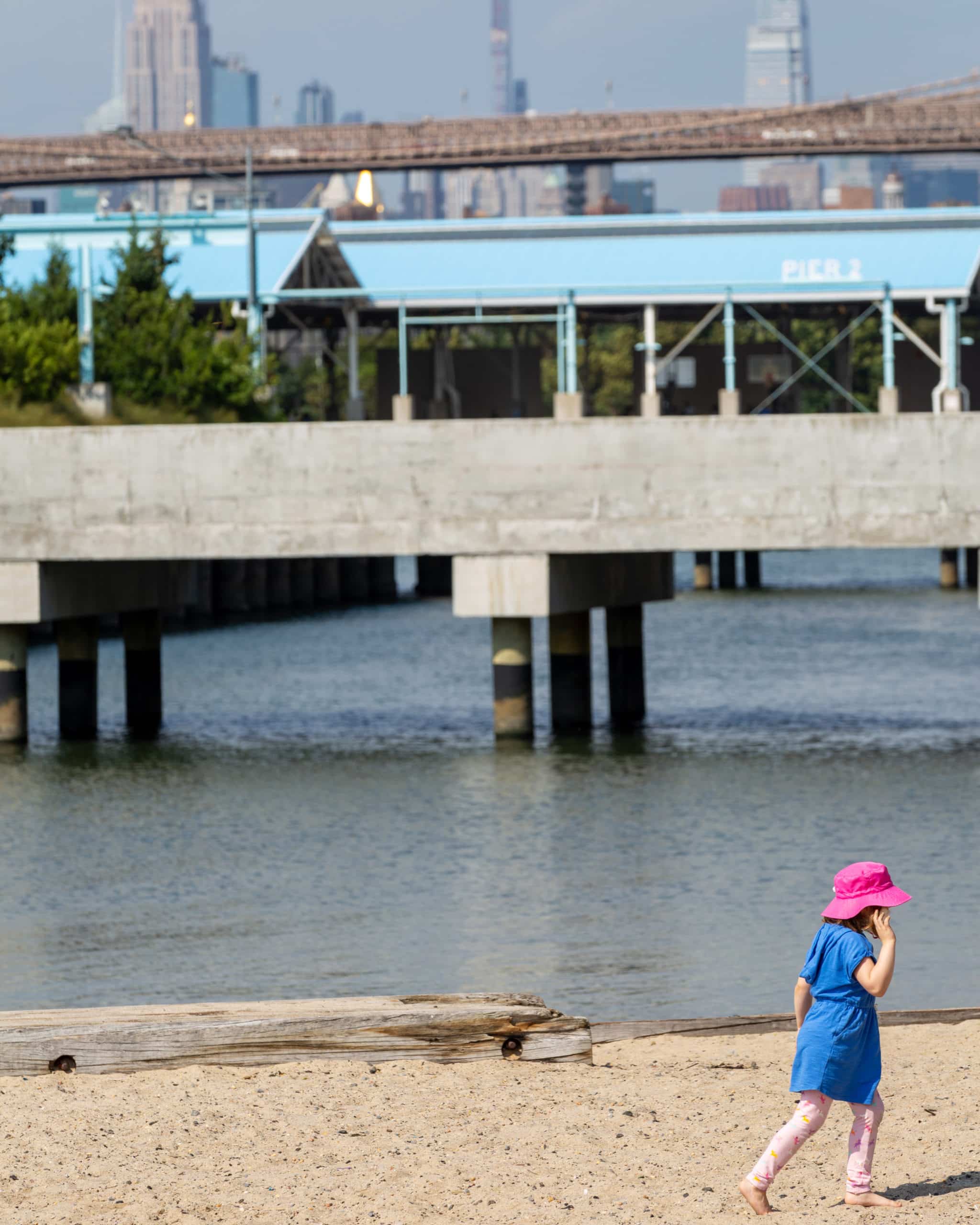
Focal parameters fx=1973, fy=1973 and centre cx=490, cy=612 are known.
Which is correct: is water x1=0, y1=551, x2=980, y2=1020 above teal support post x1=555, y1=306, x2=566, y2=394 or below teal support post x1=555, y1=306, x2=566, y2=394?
below

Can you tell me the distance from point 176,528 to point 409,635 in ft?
88.2

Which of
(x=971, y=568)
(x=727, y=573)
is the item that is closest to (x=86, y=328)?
(x=727, y=573)

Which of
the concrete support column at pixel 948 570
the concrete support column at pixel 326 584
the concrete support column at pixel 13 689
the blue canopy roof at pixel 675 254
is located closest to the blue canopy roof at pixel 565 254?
the blue canopy roof at pixel 675 254

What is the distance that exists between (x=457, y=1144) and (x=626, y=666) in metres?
27.2

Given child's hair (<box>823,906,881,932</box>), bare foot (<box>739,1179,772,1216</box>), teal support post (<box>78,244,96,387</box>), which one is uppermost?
teal support post (<box>78,244,96,387</box>)

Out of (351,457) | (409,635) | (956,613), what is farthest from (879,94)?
(351,457)

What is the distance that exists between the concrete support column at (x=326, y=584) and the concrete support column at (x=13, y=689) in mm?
41667

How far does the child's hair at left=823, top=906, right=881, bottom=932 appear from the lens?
899cm

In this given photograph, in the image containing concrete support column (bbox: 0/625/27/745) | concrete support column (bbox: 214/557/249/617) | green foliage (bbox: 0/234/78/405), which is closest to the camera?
concrete support column (bbox: 0/625/27/745)

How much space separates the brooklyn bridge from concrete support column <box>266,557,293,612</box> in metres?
37.8

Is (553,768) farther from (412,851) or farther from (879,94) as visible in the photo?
(879,94)

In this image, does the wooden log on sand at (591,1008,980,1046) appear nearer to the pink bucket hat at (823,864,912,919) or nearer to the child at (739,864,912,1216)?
the child at (739,864,912,1216)

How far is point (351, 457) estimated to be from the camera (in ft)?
105

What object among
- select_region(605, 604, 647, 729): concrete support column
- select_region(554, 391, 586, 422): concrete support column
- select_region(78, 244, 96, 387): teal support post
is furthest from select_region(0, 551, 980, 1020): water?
select_region(78, 244, 96, 387): teal support post
